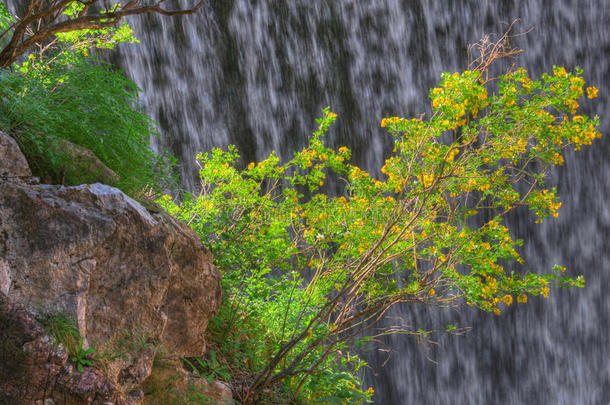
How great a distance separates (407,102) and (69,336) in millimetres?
11252

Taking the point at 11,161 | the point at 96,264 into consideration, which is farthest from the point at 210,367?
the point at 11,161

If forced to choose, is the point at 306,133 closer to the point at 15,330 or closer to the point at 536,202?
the point at 536,202

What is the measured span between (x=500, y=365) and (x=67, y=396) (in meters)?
11.5

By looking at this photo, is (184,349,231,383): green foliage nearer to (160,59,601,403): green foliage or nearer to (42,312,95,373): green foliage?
(160,59,601,403): green foliage

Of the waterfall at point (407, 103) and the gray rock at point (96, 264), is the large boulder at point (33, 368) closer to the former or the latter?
the gray rock at point (96, 264)

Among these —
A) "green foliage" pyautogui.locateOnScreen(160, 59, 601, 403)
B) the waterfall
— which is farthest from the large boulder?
the waterfall

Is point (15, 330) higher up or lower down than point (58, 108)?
lower down

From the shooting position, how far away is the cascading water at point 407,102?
1182cm

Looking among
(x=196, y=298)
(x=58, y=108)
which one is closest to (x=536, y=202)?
(x=196, y=298)

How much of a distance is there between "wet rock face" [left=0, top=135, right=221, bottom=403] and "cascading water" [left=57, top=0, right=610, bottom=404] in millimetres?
9026

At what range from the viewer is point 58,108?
3414mm

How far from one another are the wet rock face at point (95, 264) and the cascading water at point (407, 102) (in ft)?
29.6

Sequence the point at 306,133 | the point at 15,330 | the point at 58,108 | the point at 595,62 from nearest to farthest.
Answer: the point at 15,330 < the point at 58,108 < the point at 595,62 < the point at 306,133

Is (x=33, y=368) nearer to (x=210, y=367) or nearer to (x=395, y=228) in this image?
(x=210, y=367)
